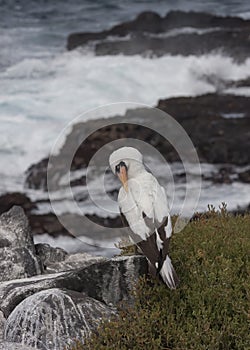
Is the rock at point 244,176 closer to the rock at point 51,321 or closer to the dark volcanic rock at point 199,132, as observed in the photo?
the dark volcanic rock at point 199,132

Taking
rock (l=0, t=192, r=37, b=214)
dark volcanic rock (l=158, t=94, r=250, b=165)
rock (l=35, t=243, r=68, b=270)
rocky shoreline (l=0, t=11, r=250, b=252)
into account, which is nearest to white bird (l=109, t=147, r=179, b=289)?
rock (l=35, t=243, r=68, b=270)

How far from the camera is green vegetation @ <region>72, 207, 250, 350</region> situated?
232 inches

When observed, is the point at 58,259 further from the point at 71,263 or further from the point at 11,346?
the point at 11,346

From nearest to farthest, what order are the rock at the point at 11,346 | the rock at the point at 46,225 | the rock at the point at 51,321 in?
the rock at the point at 11,346 < the rock at the point at 51,321 < the rock at the point at 46,225

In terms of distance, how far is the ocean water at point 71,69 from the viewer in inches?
785

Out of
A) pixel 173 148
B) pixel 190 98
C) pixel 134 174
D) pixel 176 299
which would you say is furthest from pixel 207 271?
pixel 190 98

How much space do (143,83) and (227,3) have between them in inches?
134

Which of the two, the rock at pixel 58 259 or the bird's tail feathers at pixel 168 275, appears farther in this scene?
the rock at pixel 58 259

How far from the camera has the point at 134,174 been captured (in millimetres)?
6711

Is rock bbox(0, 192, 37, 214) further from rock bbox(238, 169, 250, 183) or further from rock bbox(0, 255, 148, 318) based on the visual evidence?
rock bbox(0, 255, 148, 318)

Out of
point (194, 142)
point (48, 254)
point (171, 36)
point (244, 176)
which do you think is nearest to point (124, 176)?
point (48, 254)

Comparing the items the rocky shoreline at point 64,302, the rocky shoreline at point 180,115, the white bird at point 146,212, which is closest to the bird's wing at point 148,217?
the white bird at point 146,212

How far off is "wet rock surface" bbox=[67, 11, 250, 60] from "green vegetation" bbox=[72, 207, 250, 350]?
48.6ft

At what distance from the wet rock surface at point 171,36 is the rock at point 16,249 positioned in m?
13.4
